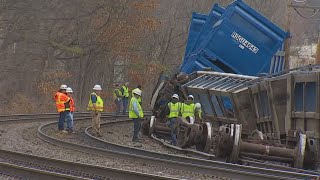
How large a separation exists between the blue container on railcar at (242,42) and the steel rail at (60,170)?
29.1 feet

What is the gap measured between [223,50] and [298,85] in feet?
22.1

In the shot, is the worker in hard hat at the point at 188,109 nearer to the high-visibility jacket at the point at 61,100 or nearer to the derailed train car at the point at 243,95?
the derailed train car at the point at 243,95

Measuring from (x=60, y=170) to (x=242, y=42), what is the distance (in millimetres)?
9845

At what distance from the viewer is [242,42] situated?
57.1 feet

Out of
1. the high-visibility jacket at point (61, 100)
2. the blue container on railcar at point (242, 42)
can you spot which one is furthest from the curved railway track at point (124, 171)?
the blue container on railcar at point (242, 42)

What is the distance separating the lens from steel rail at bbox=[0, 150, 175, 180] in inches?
305

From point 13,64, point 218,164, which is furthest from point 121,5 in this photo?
point 218,164

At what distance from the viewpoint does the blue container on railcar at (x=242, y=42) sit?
57.0 ft

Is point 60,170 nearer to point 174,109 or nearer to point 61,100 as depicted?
point 174,109

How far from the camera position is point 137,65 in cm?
3700

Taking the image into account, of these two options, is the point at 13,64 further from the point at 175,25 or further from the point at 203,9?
the point at 203,9

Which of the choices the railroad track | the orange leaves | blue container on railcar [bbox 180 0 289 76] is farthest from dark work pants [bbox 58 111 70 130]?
the orange leaves

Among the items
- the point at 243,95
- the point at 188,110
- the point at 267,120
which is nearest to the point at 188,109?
the point at 188,110

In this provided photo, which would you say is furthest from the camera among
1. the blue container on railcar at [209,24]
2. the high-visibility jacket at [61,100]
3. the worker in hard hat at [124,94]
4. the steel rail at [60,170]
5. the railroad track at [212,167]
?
the worker in hard hat at [124,94]
